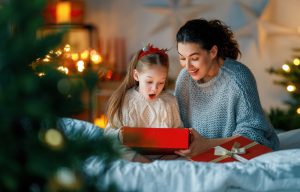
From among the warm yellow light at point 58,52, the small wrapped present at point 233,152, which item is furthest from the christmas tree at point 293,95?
the warm yellow light at point 58,52

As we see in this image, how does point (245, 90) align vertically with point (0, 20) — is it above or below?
below

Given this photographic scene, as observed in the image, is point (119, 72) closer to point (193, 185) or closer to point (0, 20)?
point (193, 185)

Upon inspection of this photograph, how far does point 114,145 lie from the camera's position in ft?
2.54

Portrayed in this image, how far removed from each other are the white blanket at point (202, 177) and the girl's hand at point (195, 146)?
51cm

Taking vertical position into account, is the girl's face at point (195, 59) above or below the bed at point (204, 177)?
above

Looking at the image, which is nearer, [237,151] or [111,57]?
[237,151]

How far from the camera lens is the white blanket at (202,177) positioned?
1.51m

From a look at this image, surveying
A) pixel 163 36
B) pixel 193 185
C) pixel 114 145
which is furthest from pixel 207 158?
pixel 163 36

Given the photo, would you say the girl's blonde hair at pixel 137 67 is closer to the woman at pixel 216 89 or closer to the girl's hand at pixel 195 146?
the woman at pixel 216 89

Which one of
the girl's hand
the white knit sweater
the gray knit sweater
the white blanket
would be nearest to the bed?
the white blanket

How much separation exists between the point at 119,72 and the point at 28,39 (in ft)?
15.9

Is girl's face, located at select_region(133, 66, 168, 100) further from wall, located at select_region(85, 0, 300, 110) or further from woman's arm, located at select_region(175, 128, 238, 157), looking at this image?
wall, located at select_region(85, 0, 300, 110)

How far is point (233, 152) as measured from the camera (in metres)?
2.08

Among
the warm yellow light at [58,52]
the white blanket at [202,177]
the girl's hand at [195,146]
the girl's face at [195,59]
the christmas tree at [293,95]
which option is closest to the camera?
the warm yellow light at [58,52]
